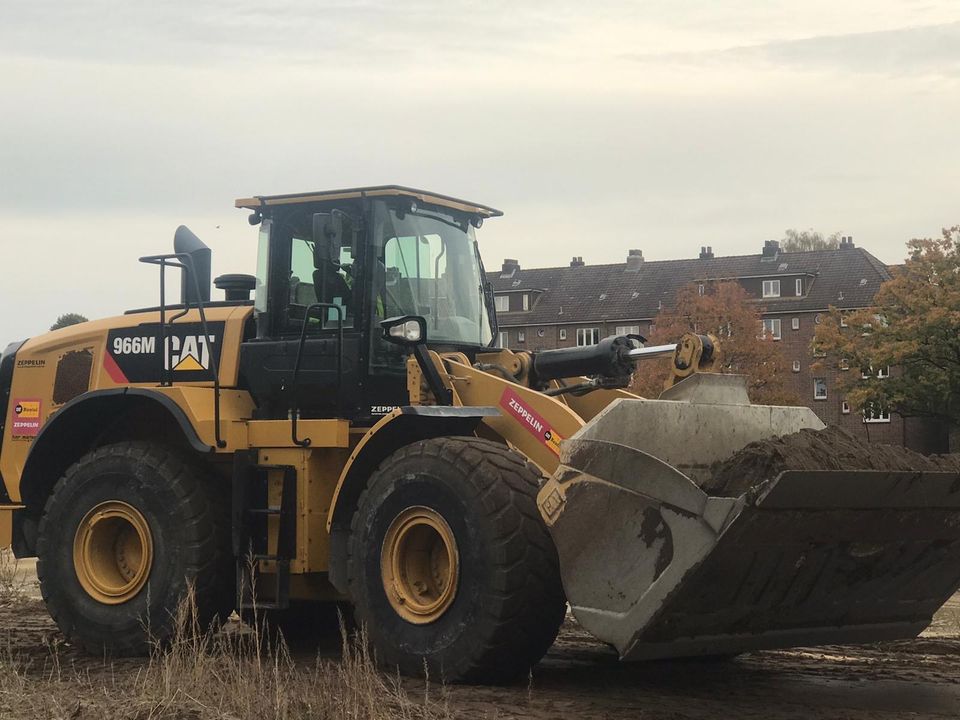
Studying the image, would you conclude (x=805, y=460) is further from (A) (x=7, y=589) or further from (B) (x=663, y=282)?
(B) (x=663, y=282)

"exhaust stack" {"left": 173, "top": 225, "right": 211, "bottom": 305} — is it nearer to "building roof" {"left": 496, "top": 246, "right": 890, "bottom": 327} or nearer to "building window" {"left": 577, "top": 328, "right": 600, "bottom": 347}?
"building roof" {"left": 496, "top": 246, "right": 890, "bottom": 327}

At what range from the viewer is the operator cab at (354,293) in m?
10.2

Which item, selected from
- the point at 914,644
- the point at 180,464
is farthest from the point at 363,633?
the point at 914,644

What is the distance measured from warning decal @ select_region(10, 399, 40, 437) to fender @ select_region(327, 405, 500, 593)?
11.7 ft

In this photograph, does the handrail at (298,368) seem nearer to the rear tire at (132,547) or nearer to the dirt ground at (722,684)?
the rear tire at (132,547)

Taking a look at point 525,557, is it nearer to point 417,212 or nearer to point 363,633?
point 363,633

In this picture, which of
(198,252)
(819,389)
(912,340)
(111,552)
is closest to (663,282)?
A: (819,389)

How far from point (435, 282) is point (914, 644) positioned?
436 centimetres

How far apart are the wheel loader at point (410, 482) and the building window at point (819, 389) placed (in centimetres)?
7311

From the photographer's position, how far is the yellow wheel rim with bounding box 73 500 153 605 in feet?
34.8

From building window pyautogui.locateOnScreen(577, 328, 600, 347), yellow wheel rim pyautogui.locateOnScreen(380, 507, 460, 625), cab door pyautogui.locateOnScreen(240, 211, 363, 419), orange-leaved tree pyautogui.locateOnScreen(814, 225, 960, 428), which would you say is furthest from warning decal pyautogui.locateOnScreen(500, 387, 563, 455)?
building window pyautogui.locateOnScreen(577, 328, 600, 347)

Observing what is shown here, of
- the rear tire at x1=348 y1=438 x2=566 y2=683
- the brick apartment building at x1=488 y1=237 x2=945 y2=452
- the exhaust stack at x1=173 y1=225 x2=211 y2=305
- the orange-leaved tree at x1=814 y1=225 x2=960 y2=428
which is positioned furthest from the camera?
the brick apartment building at x1=488 y1=237 x2=945 y2=452

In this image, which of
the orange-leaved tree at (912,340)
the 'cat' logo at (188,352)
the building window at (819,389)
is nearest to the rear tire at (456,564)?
the 'cat' logo at (188,352)

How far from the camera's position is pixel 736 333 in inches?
2707
